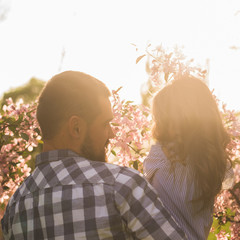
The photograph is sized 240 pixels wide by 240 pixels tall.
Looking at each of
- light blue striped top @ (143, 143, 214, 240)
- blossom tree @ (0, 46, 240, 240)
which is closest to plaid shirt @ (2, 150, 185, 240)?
light blue striped top @ (143, 143, 214, 240)

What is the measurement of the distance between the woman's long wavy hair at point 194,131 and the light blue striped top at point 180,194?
0.05 metres

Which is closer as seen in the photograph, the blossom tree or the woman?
the woman

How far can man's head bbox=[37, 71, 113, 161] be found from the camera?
147cm

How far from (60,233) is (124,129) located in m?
2.01

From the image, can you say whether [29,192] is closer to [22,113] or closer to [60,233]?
[60,233]

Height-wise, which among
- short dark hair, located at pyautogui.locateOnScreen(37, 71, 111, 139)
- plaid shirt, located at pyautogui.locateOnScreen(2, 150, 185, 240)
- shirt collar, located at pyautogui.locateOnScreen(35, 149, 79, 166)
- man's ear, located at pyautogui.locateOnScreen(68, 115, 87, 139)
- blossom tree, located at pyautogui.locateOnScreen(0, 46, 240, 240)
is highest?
short dark hair, located at pyautogui.locateOnScreen(37, 71, 111, 139)

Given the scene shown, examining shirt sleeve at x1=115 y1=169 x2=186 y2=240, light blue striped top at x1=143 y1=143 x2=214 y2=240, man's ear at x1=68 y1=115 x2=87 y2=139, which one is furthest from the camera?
light blue striped top at x1=143 y1=143 x2=214 y2=240

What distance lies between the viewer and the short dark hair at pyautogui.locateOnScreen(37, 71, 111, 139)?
1466mm

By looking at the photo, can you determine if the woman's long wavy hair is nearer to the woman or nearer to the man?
the woman

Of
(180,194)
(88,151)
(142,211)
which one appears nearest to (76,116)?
(88,151)

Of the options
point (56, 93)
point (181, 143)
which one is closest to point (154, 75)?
point (181, 143)

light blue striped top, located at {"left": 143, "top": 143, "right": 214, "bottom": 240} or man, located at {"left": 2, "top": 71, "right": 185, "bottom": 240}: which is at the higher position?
man, located at {"left": 2, "top": 71, "right": 185, "bottom": 240}

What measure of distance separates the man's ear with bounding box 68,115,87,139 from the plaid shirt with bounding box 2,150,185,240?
0.28ft

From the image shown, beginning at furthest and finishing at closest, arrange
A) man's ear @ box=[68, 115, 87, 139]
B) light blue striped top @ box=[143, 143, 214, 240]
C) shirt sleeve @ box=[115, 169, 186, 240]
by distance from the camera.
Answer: light blue striped top @ box=[143, 143, 214, 240] < man's ear @ box=[68, 115, 87, 139] < shirt sleeve @ box=[115, 169, 186, 240]
